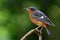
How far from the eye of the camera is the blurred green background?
3.53 metres

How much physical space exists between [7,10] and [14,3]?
0.19 meters

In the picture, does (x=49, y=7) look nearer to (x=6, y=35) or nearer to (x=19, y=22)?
(x=19, y=22)

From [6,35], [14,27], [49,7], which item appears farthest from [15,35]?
[49,7]

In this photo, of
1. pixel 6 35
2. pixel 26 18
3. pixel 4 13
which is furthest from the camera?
pixel 26 18

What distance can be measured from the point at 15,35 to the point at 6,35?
0.33 m

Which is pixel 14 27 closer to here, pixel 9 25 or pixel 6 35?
pixel 9 25

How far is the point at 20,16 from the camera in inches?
148

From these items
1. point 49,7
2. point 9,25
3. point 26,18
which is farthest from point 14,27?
point 49,7

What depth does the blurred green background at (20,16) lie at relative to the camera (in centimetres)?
353

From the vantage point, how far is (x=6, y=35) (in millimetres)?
3273

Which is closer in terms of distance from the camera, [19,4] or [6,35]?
[6,35]

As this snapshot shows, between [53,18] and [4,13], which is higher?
[4,13]

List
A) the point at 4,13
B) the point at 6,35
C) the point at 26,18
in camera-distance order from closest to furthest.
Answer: the point at 6,35 → the point at 4,13 → the point at 26,18

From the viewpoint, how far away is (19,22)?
378 centimetres
